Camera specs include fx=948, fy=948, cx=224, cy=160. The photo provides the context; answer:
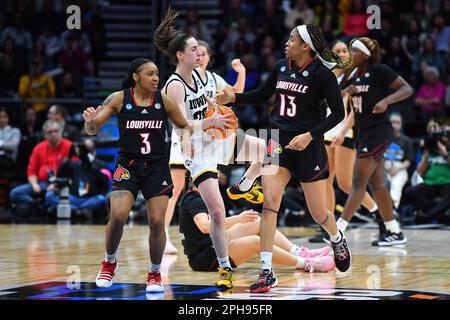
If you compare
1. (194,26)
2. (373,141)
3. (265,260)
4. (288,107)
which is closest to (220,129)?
(288,107)

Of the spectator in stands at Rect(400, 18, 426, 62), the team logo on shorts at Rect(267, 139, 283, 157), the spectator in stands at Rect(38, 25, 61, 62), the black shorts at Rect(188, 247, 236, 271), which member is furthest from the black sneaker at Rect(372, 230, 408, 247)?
the spectator in stands at Rect(38, 25, 61, 62)

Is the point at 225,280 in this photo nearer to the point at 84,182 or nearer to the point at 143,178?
the point at 143,178

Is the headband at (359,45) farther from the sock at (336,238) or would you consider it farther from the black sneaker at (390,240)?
the sock at (336,238)

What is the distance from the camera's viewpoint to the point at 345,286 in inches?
289

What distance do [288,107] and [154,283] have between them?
1.71 metres

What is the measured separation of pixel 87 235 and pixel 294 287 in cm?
483

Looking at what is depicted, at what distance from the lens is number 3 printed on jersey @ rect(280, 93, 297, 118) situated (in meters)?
7.38

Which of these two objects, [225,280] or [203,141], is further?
[203,141]

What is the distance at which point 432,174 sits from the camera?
13.5m

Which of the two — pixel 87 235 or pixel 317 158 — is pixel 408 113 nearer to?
pixel 87 235

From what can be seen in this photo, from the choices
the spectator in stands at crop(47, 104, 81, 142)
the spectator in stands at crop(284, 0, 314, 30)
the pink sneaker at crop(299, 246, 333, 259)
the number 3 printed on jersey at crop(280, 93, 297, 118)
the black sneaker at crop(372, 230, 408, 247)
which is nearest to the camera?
the number 3 printed on jersey at crop(280, 93, 297, 118)

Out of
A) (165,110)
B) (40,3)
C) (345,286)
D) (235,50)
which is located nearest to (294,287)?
(345,286)

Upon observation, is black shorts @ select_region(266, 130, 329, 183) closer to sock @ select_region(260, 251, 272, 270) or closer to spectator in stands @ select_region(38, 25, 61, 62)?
sock @ select_region(260, 251, 272, 270)

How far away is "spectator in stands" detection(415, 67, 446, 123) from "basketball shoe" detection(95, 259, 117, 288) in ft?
30.0
